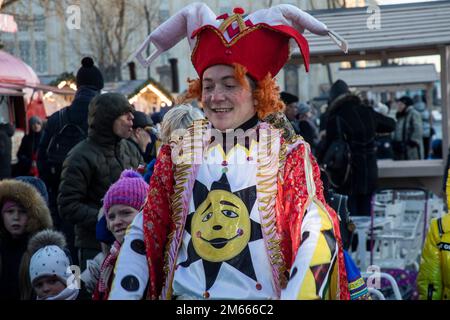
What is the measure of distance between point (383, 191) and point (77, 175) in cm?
432

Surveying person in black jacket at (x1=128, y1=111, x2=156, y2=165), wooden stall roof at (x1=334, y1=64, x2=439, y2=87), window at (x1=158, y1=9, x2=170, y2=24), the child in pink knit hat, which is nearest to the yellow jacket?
the child in pink knit hat

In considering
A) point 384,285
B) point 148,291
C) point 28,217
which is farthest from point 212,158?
point 384,285

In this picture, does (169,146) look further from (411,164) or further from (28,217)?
(411,164)

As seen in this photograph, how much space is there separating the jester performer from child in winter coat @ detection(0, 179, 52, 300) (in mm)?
1951

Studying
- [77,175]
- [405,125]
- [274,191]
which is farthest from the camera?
[405,125]

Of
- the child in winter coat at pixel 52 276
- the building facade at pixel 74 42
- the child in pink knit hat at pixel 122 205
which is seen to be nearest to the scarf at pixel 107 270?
the child in pink knit hat at pixel 122 205

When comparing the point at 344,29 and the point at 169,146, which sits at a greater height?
the point at 344,29

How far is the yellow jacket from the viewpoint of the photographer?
5.54m

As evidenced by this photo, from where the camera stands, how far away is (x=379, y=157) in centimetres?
1609

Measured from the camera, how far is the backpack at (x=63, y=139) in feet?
23.1

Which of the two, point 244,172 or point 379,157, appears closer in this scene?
point 244,172

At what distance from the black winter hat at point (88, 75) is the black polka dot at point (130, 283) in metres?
3.88
